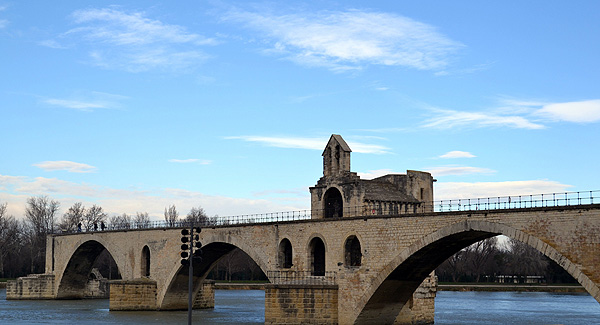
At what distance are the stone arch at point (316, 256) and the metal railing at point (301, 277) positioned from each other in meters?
0.44

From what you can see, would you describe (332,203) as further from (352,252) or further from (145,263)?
(145,263)

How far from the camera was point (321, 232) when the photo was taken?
148 feet

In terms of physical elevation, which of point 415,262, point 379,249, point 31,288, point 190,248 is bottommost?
point 31,288

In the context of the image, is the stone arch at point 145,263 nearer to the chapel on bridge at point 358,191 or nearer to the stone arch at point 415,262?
the chapel on bridge at point 358,191

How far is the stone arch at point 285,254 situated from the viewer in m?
48.3

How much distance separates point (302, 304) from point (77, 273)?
4180 cm

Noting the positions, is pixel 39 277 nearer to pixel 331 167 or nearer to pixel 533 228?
pixel 331 167

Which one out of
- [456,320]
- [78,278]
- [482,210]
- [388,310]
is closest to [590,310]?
[456,320]

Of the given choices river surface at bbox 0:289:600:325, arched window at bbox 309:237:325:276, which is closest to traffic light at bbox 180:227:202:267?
arched window at bbox 309:237:325:276

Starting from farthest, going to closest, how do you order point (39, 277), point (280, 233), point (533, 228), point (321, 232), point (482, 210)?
point (39, 277)
point (280, 233)
point (321, 232)
point (482, 210)
point (533, 228)

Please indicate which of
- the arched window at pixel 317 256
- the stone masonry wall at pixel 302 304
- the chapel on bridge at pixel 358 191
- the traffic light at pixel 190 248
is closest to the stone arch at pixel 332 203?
the chapel on bridge at pixel 358 191

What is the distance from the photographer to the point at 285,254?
160 feet

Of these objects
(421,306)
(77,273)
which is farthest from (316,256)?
(77,273)

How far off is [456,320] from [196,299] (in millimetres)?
21603
